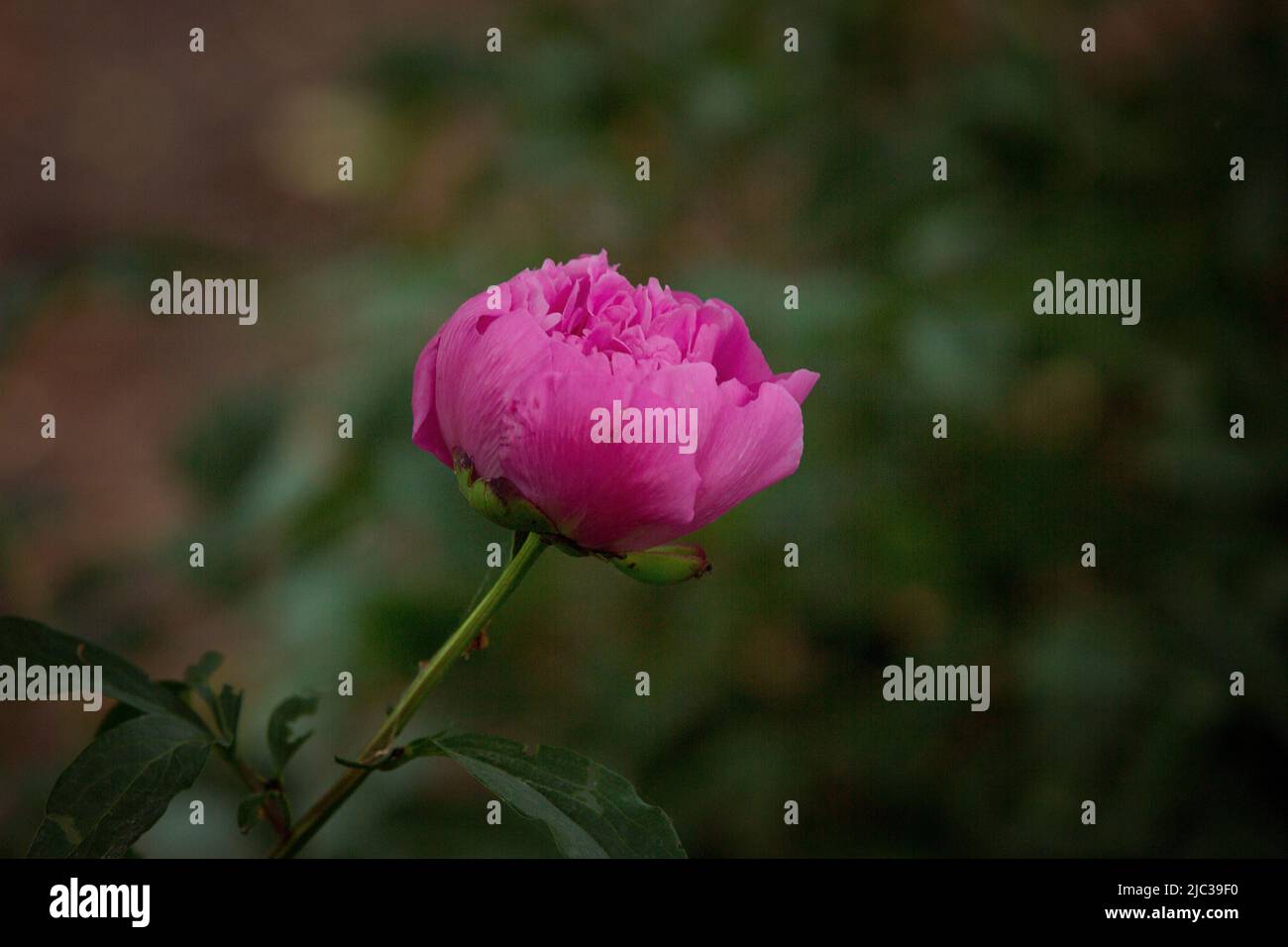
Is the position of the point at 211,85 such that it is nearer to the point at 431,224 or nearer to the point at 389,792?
the point at 431,224

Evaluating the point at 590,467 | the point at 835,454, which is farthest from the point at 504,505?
the point at 835,454

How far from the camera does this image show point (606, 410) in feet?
1.03

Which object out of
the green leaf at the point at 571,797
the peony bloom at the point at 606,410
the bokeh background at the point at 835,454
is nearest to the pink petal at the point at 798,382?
the peony bloom at the point at 606,410

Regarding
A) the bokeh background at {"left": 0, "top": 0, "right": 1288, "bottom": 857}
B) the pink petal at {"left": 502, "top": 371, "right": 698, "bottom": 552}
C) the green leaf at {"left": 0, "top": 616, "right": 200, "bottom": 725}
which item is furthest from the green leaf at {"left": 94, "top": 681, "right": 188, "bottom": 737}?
the bokeh background at {"left": 0, "top": 0, "right": 1288, "bottom": 857}

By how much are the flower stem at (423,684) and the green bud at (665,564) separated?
0.08ft

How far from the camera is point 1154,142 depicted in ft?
3.37

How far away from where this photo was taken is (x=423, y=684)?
32 cm

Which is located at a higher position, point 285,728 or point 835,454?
point 835,454

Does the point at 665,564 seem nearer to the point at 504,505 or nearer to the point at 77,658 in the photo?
the point at 504,505

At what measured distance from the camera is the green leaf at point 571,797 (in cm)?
32

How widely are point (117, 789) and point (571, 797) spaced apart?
114 mm

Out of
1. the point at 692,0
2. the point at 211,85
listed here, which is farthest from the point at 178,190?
the point at 692,0

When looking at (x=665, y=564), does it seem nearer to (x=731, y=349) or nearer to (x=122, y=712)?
(x=731, y=349)

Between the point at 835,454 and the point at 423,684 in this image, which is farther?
the point at 835,454
